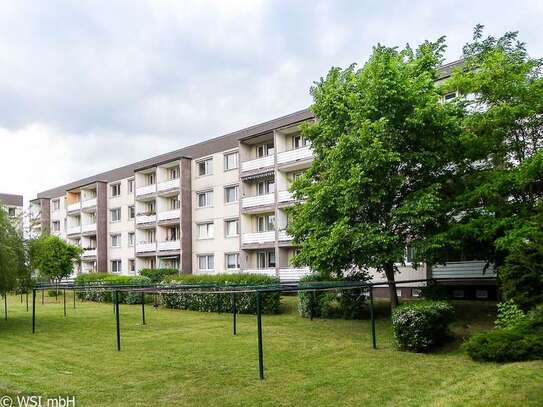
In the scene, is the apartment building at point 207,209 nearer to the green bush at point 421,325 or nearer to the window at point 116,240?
the window at point 116,240

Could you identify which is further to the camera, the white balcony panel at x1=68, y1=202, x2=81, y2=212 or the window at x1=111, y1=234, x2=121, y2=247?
the white balcony panel at x1=68, y1=202, x2=81, y2=212

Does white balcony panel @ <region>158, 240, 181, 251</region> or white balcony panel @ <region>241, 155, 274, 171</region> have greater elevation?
white balcony panel @ <region>241, 155, 274, 171</region>

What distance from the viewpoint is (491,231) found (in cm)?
1456

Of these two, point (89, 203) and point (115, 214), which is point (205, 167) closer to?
point (115, 214)

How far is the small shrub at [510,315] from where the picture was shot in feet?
40.2

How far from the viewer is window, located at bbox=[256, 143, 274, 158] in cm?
3509

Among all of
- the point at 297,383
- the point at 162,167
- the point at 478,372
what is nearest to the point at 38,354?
the point at 297,383

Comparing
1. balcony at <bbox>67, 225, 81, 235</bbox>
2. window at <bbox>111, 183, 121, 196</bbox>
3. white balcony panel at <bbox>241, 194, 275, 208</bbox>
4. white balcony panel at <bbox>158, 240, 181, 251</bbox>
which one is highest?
window at <bbox>111, 183, 121, 196</bbox>

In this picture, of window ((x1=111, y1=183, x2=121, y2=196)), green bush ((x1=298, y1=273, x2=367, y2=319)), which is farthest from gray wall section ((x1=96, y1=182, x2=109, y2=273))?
green bush ((x1=298, y1=273, x2=367, y2=319))

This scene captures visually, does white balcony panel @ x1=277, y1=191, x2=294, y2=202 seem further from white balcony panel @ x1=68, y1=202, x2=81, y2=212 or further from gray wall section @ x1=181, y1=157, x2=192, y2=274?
white balcony panel @ x1=68, y1=202, x2=81, y2=212

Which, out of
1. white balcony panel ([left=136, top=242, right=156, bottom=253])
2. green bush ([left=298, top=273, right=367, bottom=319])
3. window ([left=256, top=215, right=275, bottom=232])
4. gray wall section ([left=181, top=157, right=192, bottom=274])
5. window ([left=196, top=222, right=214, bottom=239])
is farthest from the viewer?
white balcony panel ([left=136, top=242, right=156, bottom=253])

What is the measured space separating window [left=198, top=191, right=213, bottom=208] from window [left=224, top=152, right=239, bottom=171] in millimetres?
2730

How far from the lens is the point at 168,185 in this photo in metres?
42.1

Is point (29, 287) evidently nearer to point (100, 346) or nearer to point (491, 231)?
point (100, 346)
